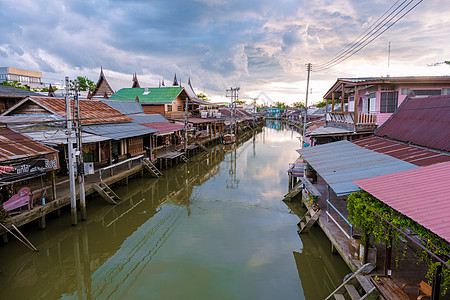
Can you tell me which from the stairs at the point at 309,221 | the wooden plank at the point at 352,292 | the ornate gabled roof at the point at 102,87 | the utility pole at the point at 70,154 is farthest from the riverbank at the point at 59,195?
the ornate gabled roof at the point at 102,87

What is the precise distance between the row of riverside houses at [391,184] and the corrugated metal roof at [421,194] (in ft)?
0.05

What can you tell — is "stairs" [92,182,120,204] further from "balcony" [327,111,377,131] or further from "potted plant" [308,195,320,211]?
"balcony" [327,111,377,131]

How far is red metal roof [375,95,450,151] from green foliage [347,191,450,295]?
5.43 meters

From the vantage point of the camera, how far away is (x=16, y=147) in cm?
1234

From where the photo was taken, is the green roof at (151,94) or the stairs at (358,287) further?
the green roof at (151,94)

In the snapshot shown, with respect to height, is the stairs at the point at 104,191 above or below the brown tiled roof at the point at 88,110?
below

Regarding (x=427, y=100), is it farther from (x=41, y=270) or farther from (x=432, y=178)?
(x=41, y=270)

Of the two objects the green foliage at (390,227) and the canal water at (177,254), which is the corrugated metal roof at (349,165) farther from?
the canal water at (177,254)

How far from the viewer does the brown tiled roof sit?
19.2 m

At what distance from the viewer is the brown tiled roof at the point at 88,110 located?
19173mm

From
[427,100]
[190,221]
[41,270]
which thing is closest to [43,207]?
[41,270]

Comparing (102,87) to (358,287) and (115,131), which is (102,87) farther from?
(358,287)

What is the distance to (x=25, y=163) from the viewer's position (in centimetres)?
1162

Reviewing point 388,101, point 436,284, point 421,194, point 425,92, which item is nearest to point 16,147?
point 421,194
